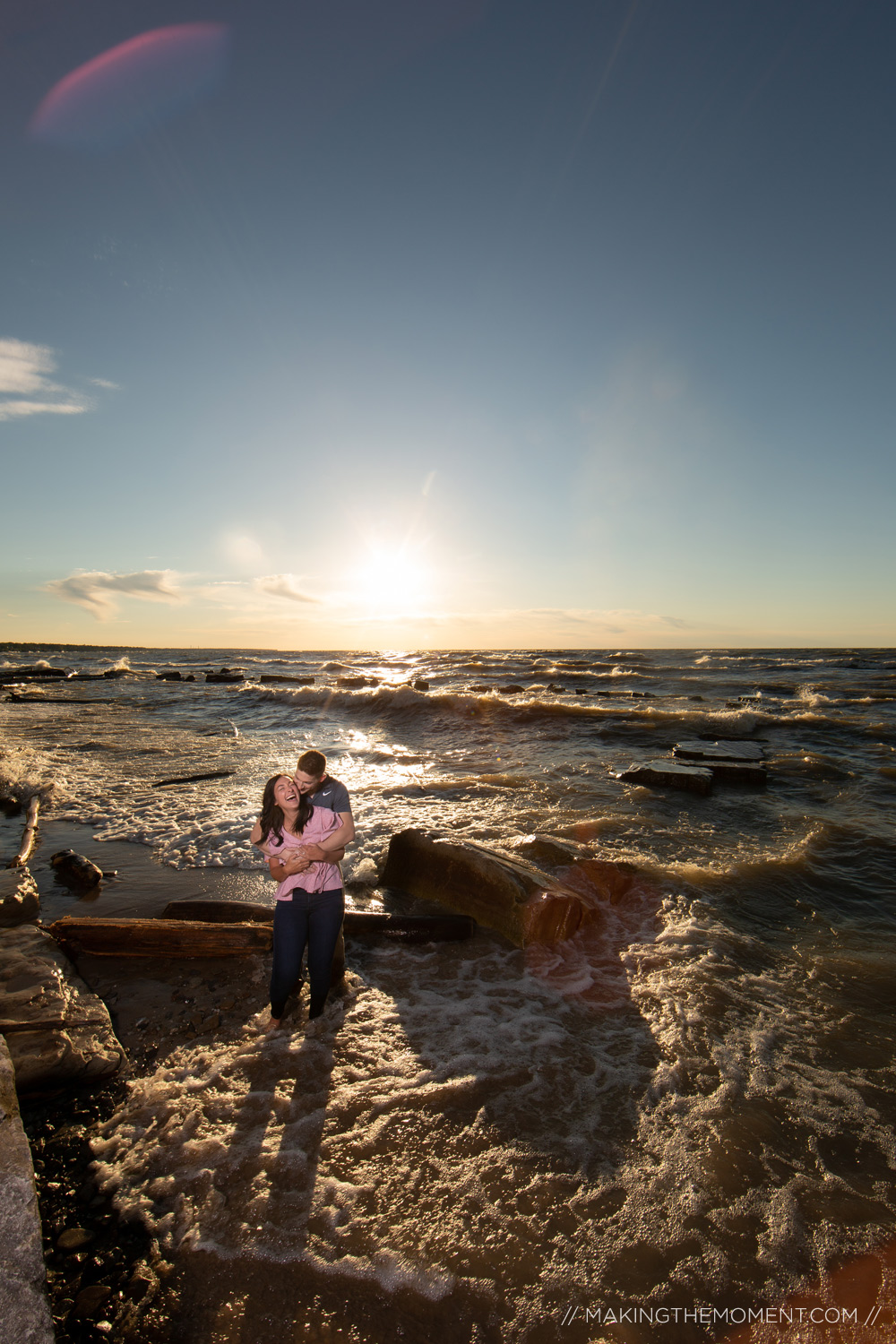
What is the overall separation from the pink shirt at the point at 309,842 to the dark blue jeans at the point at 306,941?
0.19 ft

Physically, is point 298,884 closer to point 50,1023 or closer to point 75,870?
point 50,1023

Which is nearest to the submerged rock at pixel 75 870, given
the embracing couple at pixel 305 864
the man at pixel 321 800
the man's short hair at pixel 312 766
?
the embracing couple at pixel 305 864

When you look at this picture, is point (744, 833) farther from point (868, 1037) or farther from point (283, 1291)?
point (283, 1291)

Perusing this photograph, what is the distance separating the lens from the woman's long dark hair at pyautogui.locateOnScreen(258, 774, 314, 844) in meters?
4.22

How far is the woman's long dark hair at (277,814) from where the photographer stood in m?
4.22

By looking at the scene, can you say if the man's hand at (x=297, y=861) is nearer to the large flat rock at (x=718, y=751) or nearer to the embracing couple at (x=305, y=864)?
the embracing couple at (x=305, y=864)

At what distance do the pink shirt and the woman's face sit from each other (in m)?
0.16

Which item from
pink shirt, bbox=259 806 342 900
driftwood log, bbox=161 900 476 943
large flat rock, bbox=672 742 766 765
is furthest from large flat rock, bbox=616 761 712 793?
pink shirt, bbox=259 806 342 900

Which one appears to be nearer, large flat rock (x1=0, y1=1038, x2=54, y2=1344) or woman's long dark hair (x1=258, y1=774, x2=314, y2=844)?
large flat rock (x1=0, y1=1038, x2=54, y2=1344)

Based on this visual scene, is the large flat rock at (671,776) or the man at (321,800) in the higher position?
the man at (321,800)

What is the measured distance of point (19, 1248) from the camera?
2082 millimetres

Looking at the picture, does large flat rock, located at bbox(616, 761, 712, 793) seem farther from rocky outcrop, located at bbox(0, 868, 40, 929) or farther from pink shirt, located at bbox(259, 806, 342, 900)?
rocky outcrop, located at bbox(0, 868, 40, 929)

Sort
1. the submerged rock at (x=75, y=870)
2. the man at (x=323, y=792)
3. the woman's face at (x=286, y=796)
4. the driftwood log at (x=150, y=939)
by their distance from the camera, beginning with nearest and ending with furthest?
1. the woman's face at (x=286, y=796)
2. the man at (x=323, y=792)
3. the driftwood log at (x=150, y=939)
4. the submerged rock at (x=75, y=870)

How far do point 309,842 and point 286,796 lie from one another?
406mm
